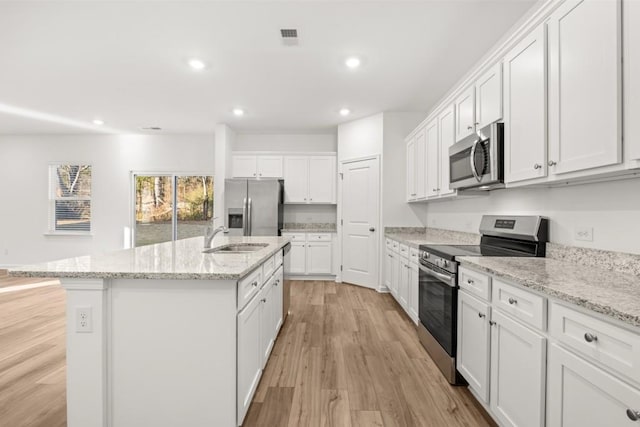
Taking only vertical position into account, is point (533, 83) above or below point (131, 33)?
below

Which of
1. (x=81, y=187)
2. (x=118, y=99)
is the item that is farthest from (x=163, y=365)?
(x=81, y=187)

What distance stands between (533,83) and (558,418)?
172 centimetres

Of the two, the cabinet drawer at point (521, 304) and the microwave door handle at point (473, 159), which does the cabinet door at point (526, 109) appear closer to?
the microwave door handle at point (473, 159)

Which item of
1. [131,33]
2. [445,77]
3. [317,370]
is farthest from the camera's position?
[445,77]

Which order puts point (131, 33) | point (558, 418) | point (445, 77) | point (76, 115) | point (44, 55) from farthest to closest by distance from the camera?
point (76, 115) → point (445, 77) → point (44, 55) → point (131, 33) → point (558, 418)

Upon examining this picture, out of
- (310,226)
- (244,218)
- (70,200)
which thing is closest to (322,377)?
(244,218)

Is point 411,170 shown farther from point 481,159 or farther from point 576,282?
point 576,282

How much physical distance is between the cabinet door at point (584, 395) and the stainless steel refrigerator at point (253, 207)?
4247 mm

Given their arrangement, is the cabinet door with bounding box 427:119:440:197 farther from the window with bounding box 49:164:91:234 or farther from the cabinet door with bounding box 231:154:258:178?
the window with bounding box 49:164:91:234

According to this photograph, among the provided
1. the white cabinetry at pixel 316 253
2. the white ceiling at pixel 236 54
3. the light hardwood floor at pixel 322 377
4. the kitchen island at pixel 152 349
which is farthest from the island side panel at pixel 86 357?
the white cabinetry at pixel 316 253

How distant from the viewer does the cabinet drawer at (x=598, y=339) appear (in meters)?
Result: 0.91

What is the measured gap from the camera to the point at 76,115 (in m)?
4.93

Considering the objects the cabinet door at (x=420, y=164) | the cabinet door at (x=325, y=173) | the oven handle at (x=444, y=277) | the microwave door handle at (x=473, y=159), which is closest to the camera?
the oven handle at (x=444, y=277)

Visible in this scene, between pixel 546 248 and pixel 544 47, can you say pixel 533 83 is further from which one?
pixel 546 248
